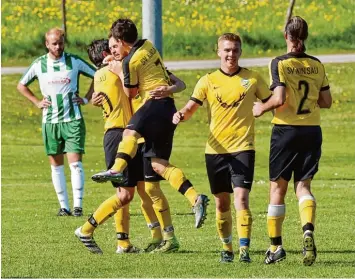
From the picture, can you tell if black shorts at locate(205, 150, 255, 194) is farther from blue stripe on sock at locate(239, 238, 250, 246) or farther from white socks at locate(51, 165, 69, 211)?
white socks at locate(51, 165, 69, 211)

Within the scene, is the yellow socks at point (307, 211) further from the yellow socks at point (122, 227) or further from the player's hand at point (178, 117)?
the yellow socks at point (122, 227)

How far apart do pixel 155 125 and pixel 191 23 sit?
31.2 meters

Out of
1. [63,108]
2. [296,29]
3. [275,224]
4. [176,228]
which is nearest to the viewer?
[296,29]

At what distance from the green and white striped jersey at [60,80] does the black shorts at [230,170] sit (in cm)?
527

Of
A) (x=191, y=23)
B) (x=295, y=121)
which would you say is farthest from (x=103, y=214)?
(x=191, y=23)

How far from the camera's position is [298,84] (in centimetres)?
1178

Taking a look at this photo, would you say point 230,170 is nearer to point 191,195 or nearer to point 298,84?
point 191,195

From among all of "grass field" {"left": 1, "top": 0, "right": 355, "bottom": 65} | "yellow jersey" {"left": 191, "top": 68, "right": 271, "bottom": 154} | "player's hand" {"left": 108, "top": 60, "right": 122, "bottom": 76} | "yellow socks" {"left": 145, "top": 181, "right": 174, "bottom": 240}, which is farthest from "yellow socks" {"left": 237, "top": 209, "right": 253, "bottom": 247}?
"grass field" {"left": 1, "top": 0, "right": 355, "bottom": 65}

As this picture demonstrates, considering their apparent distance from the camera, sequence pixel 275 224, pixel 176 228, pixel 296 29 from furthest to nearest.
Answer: pixel 176 228 < pixel 275 224 < pixel 296 29

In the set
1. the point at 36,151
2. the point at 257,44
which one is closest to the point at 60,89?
the point at 36,151

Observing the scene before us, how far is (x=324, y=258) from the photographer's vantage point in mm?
12219

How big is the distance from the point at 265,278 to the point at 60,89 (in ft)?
22.7

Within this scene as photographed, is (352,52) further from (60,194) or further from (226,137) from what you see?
(226,137)

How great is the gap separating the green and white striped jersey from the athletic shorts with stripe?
8 cm
